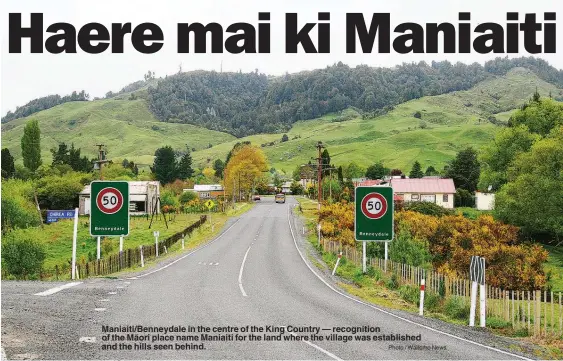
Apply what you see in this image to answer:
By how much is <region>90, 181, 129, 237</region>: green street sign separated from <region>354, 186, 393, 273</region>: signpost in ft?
36.6

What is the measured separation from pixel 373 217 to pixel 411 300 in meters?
5.49

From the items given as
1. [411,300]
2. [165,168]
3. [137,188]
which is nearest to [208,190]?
[165,168]

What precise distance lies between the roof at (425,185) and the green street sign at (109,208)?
84.9 meters

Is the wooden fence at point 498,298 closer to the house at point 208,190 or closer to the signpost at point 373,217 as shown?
the signpost at point 373,217

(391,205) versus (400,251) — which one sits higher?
(391,205)

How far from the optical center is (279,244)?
50.4m

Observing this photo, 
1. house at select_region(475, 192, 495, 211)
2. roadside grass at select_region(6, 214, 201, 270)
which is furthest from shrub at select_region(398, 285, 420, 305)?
house at select_region(475, 192, 495, 211)

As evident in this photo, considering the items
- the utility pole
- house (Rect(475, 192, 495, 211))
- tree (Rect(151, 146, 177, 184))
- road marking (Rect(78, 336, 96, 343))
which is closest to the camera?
road marking (Rect(78, 336, 96, 343))

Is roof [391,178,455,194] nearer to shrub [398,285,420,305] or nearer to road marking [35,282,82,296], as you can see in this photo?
shrub [398,285,420,305]

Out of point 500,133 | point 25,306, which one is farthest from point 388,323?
point 500,133

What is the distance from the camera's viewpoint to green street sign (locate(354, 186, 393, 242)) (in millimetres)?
27969

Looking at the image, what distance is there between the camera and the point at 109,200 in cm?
2806

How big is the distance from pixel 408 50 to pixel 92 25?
27.3ft

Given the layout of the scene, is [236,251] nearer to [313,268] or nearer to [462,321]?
[313,268]
